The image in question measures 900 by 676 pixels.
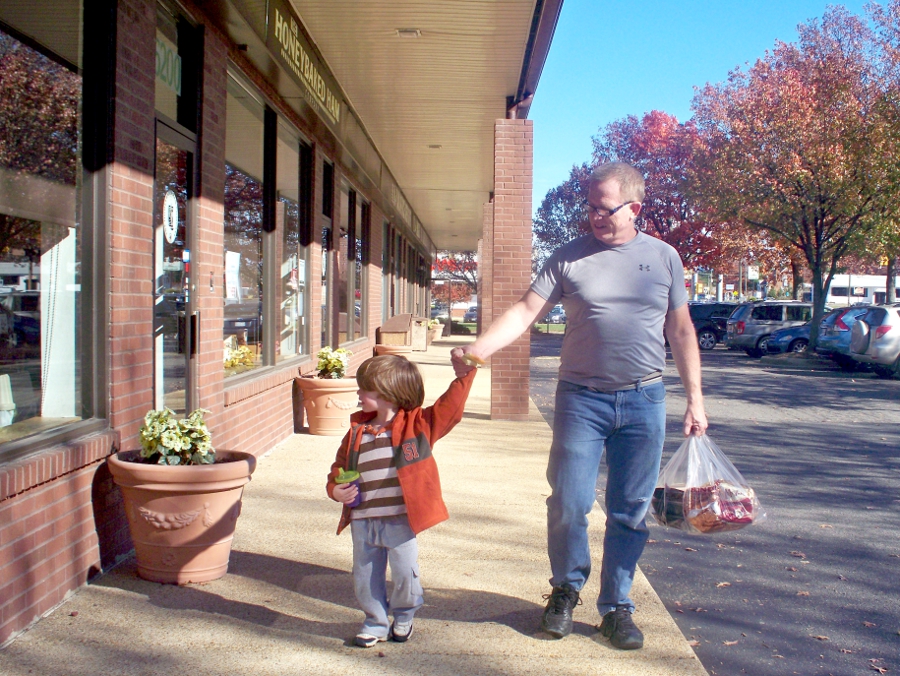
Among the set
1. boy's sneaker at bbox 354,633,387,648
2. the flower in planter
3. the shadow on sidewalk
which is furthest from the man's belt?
the flower in planter

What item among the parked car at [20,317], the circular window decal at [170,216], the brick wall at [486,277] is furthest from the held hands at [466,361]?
the brick wall at [486,277]

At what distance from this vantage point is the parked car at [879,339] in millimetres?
18609

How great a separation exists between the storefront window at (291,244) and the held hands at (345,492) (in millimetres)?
5511

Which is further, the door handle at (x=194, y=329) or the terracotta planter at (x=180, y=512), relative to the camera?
the door handle at (x=194, y=329)

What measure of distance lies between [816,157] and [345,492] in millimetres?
22746

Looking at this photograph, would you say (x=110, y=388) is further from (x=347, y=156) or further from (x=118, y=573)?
(x=347, y=156)

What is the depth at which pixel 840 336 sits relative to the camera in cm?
2072

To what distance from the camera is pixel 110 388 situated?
4672 mm

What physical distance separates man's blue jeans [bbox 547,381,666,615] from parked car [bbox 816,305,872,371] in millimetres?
18119

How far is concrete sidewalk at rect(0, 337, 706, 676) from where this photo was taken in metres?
3.55

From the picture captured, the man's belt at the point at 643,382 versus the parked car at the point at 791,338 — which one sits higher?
the man's belt at the point at 643,382

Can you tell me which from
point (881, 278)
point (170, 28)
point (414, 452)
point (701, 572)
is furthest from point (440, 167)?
point (881, 278)

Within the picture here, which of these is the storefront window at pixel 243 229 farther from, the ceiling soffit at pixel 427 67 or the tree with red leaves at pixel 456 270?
the tree with red leaves at pixel 456 270

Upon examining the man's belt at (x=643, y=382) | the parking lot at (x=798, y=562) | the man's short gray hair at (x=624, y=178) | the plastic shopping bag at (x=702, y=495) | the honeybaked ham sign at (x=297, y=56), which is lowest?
the parking lot at (x=798, y=562)
